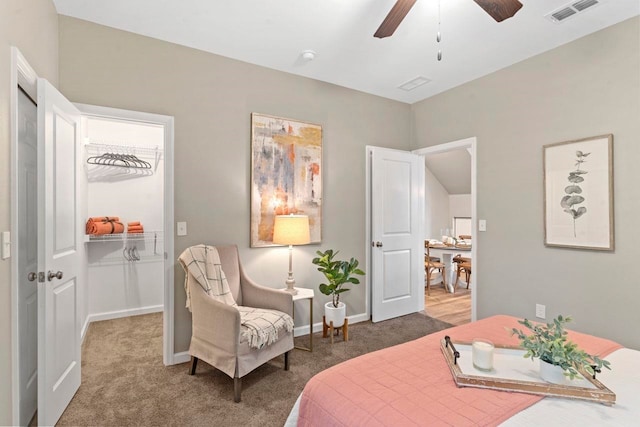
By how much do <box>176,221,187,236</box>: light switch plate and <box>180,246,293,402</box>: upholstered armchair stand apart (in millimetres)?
333

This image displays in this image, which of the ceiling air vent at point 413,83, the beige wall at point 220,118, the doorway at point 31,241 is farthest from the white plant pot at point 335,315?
the ceiling air vent at point 413,83

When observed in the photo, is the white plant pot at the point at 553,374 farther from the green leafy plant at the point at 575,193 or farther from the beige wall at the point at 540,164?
the green leafy plant at the point at 575,193

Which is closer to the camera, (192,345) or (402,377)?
(402,377)

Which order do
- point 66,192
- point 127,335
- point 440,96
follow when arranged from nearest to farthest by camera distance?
1. point 66,192
2. point 127,335
3. point 440,96

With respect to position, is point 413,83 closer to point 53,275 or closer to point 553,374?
point 553,374

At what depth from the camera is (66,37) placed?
2.46m

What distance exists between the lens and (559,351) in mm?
1181

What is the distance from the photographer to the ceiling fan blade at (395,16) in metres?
1.83

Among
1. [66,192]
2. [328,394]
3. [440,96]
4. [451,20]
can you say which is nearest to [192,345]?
[66,192]

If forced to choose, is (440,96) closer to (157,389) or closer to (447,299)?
(447,299)

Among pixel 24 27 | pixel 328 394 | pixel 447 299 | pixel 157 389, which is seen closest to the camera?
pixel 328 394

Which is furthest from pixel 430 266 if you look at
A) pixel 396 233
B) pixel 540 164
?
pixel 540 164

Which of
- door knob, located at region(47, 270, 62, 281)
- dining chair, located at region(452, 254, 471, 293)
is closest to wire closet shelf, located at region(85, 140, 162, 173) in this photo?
door knob, located at region(47, 270, 62, 281)

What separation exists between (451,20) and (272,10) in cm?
137
